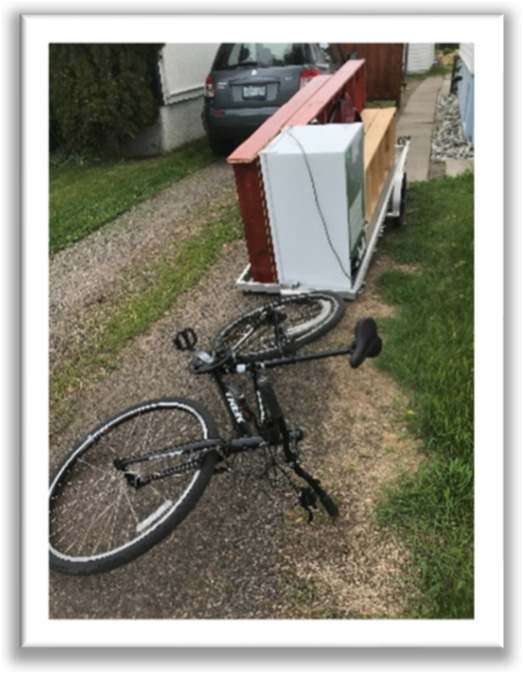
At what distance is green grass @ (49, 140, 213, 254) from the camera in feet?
27.0

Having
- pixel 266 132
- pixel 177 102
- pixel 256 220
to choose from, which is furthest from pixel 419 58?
pixel 256 220

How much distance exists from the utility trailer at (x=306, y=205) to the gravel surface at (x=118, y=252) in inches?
64.1

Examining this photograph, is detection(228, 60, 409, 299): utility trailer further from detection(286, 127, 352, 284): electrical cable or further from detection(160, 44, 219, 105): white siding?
detection(160, 44, 219, 105): white siding

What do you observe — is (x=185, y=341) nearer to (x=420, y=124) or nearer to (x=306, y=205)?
(x=306, y=205)

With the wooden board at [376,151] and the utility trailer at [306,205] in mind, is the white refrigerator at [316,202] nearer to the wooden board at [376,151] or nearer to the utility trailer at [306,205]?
the utility trailer at [306,205]

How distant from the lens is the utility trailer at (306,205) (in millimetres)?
5016

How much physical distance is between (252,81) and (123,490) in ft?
23.8

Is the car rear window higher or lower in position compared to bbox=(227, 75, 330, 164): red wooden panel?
higher

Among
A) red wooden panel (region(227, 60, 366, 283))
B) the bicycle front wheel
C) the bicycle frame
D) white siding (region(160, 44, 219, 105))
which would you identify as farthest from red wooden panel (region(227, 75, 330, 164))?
white siding (region(160, 44, 219, 105))

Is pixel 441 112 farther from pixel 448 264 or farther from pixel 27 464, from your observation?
pixel 27 464

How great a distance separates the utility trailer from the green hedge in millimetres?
4958

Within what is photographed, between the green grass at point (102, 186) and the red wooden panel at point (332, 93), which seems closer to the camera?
the red wooden panel at point (332, 93)

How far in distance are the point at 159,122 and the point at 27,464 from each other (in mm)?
9464

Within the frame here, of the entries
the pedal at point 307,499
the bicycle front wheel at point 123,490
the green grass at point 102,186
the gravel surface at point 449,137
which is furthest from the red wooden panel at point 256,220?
the gravel surface at point 449,137
